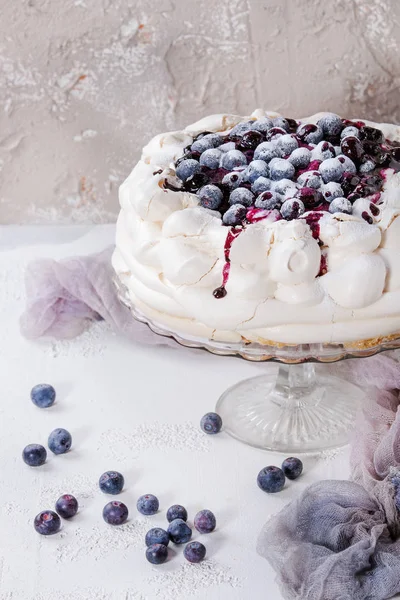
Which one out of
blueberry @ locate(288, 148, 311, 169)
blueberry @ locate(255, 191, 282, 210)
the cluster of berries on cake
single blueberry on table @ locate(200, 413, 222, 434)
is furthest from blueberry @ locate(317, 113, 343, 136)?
single blueberry on table @ locate(200, 413, 222, 434)

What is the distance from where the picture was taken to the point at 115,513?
1283 millimetres

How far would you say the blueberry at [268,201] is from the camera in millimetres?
1278

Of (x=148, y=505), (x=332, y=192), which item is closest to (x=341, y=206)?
(x=332, y=192)

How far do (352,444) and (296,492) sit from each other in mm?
109

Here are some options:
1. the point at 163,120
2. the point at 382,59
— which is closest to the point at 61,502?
the point at 163,120

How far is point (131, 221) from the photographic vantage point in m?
1.35

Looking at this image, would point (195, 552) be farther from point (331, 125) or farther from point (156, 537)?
point (331, 125)

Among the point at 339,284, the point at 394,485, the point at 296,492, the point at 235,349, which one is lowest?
the point at 296,492

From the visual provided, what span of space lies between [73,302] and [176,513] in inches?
23.8

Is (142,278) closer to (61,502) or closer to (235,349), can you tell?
(235,349)

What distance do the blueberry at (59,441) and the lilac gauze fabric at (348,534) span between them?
0.38 meters

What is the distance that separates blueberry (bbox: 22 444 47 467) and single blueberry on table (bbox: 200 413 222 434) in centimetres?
26

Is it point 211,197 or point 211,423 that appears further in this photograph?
point 211,423

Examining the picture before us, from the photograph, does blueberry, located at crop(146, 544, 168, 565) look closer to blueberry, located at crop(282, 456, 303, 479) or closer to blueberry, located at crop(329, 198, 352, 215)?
blueberry, located at crop(282, 456, 303, 479)
